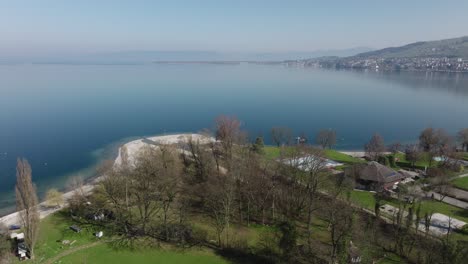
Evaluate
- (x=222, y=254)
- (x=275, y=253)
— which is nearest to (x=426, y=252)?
(x=275, y=253)

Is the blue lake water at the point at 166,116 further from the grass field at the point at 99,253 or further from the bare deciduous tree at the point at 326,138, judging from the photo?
the grass field at the point at 99,253

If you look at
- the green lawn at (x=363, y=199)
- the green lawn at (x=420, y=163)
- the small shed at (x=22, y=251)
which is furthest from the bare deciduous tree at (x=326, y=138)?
the small shed at (x=22, y=251)

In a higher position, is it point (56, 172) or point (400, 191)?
point (400, 191)

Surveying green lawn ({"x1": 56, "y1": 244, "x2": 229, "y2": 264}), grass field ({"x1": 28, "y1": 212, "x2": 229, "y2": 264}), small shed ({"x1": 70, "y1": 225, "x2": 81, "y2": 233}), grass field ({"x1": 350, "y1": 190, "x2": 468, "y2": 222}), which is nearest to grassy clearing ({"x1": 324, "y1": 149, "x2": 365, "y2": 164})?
grass field ({"x1": 350, "y1": 190, "x2": 468, "y2": 222})

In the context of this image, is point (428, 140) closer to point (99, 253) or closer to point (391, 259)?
point (391, 259)

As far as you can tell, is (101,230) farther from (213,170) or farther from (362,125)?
(362,125)

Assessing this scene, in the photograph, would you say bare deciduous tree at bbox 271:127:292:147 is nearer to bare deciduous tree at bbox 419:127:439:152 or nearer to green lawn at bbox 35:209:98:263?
bare deciduous tree at bbox 419:127:439:152

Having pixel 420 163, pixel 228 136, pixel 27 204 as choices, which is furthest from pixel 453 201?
pixel 27 204
